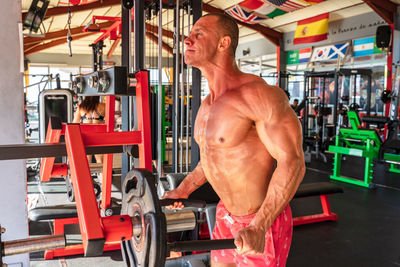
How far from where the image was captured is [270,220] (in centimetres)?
118

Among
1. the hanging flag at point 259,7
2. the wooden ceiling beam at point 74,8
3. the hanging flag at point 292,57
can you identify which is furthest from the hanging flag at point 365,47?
the wooden ceiling beam at point 74,8

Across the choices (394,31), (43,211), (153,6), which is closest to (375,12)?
(394,31)

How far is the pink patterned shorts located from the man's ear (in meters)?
0.65

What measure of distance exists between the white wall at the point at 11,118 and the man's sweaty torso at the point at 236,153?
1281mm

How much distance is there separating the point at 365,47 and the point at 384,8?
3.59 ft

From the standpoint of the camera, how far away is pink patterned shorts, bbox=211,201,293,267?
1.36 meters

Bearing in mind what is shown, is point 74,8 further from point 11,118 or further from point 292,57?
point 11,118

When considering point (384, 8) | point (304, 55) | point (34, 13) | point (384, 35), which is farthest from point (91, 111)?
point (304, 55)

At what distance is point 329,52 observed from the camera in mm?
9391

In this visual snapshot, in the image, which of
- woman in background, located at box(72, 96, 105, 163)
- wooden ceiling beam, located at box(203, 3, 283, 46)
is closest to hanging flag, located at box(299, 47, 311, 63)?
wooden ceiling beam, located at box(203, 3, 283, 46)

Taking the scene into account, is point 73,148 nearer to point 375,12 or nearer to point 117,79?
point 117,79

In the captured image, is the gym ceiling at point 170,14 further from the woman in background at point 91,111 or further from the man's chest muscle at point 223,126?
the man's chest muscle at point 223,126

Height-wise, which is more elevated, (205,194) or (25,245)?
(25,245)

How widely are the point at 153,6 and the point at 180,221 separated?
215 centimetres
